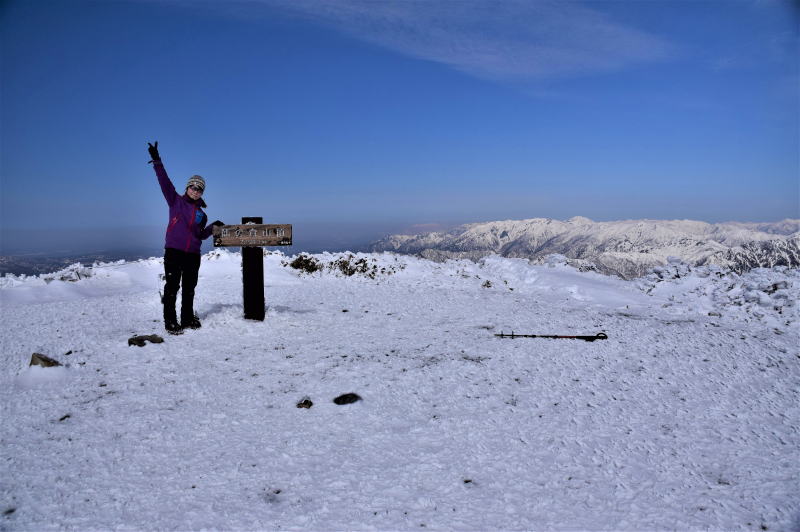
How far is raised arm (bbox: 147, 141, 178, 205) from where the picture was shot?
8.02 metres

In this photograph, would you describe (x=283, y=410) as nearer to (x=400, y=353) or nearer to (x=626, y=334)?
(x=400, y=353)

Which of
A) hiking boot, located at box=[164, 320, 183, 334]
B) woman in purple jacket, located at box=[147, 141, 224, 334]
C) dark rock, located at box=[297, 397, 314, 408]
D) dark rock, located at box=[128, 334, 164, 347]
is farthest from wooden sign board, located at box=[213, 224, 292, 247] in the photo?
dark rock, located at box=[297, 397, 314, 408]

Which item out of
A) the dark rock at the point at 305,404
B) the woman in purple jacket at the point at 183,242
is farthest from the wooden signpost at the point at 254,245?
the dark rock at the point at 305,404

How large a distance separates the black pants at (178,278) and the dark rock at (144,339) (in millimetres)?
680

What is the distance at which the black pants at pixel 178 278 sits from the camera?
344 inches

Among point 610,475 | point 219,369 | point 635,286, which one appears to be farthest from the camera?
point 635,286

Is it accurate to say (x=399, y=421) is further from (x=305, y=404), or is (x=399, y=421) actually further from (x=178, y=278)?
(x=178, y=278)

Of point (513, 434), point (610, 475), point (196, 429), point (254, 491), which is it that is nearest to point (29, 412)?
point (196, 429)

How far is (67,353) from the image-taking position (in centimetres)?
755

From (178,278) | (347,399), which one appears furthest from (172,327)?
(347,399)

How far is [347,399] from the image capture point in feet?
20.1

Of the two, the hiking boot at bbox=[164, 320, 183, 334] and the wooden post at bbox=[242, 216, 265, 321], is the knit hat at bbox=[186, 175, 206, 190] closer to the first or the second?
the wooden post at bbox=[242, 216, 265, 321]

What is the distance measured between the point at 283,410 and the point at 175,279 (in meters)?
4.53

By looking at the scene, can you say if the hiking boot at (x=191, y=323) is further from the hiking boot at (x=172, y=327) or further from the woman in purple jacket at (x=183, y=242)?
the hiking boot at (x=172, y=327)
